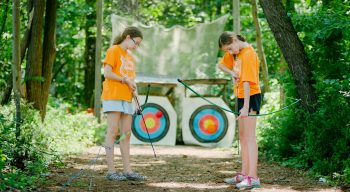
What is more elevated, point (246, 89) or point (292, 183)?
point (246, 89)

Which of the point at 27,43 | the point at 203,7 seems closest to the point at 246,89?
the point at 27,43

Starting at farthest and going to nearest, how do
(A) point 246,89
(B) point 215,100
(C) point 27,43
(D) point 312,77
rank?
1. (B) point 215,100
2. (C) point 27,43
3. (D) point 312,77
4. (A) point 246,89

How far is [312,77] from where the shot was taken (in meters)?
7.47

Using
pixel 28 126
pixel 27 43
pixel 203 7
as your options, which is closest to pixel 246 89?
pixel 28 126

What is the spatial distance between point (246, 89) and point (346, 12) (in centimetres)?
228

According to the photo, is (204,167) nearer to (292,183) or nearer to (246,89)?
(292,183)

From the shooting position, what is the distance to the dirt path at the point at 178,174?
588 centimetres

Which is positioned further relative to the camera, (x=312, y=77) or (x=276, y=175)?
(x=312, y=77)

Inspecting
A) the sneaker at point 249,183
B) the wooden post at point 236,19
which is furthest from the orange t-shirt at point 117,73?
the wooden post at point 236,19

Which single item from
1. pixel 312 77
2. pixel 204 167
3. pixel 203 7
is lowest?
pixel 204 167

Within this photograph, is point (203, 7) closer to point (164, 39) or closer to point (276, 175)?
point (164, 39)

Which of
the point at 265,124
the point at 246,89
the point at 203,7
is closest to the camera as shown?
the point at 246,89

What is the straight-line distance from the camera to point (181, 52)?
1273 centimetres

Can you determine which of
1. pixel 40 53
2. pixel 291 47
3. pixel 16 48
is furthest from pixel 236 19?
pixel 16 48
